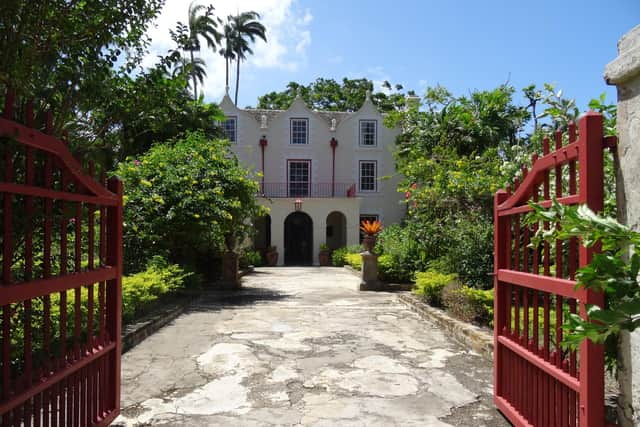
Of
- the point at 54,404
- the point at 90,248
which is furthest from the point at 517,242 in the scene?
the point at 54,404


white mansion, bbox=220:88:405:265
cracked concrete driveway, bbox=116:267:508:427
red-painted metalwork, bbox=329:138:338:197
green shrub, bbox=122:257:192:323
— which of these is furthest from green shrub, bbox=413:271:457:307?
red-painted metalwork, bbox=329:138:338:197

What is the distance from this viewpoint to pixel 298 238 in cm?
2941

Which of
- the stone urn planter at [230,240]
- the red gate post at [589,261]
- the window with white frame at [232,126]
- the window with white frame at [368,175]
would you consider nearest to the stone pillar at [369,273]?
the stone urn planter at [230,240]

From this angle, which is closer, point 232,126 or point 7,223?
point 7,223

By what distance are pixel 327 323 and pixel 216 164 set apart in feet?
19.9

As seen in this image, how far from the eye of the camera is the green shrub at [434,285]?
9406 mm

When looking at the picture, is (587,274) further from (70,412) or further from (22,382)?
(70,412)

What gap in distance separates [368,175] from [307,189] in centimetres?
333

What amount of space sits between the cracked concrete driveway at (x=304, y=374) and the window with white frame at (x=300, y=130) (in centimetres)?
1907

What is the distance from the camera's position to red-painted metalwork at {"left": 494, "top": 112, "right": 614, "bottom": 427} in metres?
2.67

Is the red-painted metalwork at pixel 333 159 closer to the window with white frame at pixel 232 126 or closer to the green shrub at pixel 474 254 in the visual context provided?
the window with white frame at pixel 232 126

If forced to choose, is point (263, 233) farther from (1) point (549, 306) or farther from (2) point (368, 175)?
(1) point (549, 306)

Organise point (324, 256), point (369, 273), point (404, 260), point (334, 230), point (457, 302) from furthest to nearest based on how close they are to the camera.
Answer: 1. point (334, 230)
2. point (324, 256)
3. point (404, 260)
4. point (369, 273)
5. point (457, 302)

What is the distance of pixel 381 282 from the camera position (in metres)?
14.3
